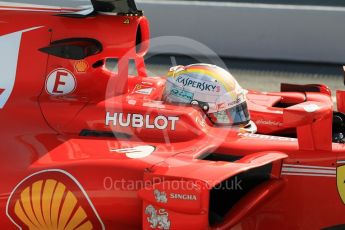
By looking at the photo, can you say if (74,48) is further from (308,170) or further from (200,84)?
(308,170)

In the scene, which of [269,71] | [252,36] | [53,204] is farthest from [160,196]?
[252,36]

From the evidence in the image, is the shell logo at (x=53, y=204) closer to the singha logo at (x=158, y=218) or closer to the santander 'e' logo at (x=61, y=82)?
the singha logo at (x=158, y=218)

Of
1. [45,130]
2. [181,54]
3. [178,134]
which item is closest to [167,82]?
[178,134]

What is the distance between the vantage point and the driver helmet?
14.8 feet

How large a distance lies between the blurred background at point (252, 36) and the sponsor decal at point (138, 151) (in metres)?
5.14

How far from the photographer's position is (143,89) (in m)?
4.82

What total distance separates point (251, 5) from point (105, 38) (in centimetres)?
601

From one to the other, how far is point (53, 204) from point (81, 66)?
1049 mm

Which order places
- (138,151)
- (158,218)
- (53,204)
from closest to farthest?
(158,218) < (53,204) < (138,151)

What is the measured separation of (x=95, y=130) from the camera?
4.37 m

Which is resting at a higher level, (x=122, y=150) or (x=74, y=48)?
(x=74, y=48)

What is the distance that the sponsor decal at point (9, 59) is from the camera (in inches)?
181

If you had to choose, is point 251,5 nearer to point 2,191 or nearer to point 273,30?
point 273,30

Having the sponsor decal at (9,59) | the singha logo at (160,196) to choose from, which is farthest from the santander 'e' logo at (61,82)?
the singha logo at (160,196)
